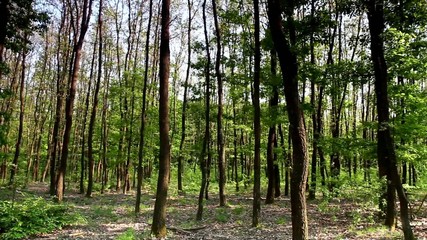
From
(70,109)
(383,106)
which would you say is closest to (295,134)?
(383,106)

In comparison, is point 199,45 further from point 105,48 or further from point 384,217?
point 105,48

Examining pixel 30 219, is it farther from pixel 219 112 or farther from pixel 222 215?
pixel 219 112

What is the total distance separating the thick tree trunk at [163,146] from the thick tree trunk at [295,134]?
4853 mm

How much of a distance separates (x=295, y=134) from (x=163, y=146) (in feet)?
17.0

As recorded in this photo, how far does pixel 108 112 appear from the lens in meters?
33.9

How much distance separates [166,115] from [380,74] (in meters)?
6.81

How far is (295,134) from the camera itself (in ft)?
23.8

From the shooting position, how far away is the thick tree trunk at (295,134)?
Answer: 7.17 m

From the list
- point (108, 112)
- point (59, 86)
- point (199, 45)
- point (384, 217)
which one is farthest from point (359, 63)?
point (108, 112)

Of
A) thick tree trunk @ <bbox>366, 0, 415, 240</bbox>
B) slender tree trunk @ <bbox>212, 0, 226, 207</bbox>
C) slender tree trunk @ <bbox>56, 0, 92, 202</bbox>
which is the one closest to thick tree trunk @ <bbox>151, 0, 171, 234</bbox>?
slender tree trunk @ <bbox>212, 0, 226, 207</bbox>

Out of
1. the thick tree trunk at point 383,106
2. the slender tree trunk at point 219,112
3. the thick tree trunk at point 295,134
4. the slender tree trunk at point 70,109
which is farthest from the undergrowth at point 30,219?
the thick tree trunk at point 383,106

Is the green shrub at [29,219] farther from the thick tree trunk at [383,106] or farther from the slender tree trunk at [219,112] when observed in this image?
the thick tree trunk at [383,106]

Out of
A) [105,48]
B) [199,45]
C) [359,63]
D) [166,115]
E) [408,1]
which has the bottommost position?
[166,115]

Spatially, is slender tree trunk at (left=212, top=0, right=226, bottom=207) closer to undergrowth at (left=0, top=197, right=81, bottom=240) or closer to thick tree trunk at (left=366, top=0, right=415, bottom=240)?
undergrowth at (left=0, top=197, right=81, bottom=240)
